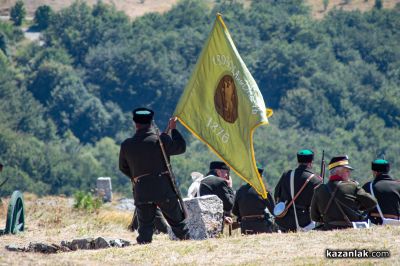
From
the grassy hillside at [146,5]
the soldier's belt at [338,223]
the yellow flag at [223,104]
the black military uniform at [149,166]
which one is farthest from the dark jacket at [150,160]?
the grassy hillside at [146,5]

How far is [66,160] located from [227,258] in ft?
234

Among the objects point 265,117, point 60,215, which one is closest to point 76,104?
point 60,215

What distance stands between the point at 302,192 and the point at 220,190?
5.61ft

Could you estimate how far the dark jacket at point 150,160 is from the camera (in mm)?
16203

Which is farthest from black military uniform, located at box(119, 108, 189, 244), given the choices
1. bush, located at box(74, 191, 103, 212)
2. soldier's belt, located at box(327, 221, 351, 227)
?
bush, located at box(74, 191, 103, 212)

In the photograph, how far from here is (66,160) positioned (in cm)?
8588

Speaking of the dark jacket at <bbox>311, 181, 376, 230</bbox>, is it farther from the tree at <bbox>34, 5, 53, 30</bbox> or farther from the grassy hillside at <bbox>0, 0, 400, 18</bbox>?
the tree at <bbox>34, 5, 53, 30</bbox>

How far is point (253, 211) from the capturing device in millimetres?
18812

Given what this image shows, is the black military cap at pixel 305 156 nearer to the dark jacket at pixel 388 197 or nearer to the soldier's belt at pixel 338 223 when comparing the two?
the dark jacket at pixel 388 197

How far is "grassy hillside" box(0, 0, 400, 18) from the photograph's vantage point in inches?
5293

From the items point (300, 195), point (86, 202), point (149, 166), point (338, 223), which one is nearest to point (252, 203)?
point (300, 195)

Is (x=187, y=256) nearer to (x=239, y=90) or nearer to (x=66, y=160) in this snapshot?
(x=239, y=90)

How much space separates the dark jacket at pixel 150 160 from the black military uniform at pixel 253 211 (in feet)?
8.51

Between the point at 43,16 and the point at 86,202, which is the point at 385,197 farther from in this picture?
the point at 43,16
